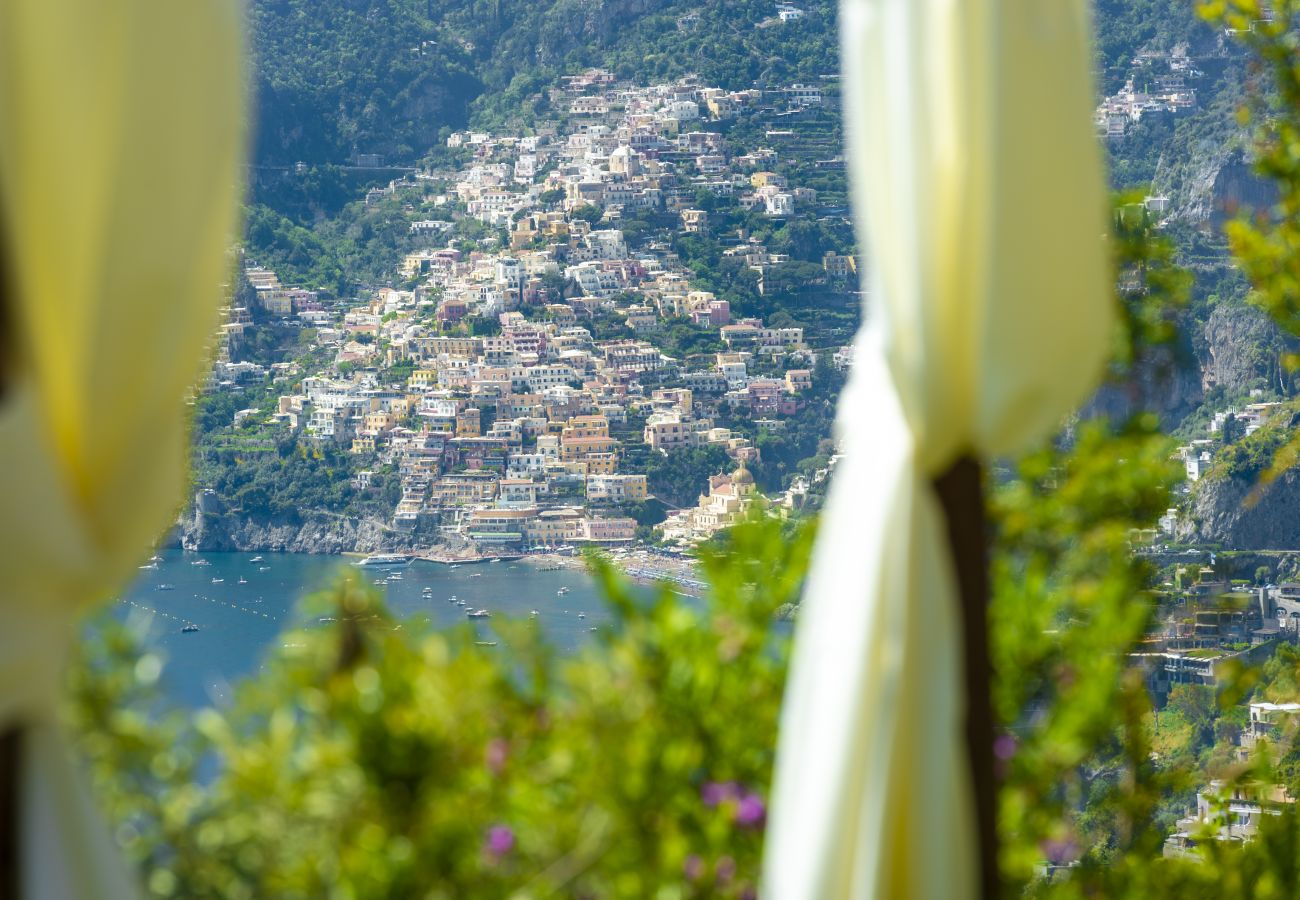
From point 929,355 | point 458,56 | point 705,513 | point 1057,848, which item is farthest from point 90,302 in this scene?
point 458,56

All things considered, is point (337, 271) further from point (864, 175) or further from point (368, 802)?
point (864, 175)

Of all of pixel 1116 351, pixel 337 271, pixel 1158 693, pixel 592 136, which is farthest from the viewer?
pixel 592 136

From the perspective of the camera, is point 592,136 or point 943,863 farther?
point 592,136

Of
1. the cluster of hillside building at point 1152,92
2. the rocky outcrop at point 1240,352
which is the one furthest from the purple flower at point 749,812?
the cluster of hillside building at point 1152,92

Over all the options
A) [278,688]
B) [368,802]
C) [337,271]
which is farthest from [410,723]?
[337,271]

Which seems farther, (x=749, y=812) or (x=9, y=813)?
(x=749, y=812)

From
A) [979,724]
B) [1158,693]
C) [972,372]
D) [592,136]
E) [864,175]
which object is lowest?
[1158,693]

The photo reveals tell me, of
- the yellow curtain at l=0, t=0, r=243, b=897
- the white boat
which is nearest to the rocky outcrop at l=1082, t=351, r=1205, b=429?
the yellow curtain at l=0, t=0, r=243, b=897

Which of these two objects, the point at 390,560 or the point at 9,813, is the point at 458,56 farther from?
the point at 9,813
